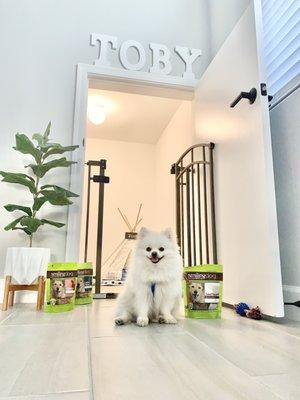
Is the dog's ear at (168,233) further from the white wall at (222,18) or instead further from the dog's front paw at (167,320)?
the white wall at (222,18)

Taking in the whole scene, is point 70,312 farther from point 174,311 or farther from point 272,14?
point 272,14

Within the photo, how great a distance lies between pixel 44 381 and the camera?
0.70m

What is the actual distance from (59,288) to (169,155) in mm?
3044

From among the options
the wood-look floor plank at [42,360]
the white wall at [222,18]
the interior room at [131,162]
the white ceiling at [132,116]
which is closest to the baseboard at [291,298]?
the wood-look floor plank at [42,360]

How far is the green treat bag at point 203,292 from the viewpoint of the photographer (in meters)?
1.55

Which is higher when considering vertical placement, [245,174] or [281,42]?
[281,42]

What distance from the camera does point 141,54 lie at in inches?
104

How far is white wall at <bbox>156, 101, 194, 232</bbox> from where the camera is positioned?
378 centimetres

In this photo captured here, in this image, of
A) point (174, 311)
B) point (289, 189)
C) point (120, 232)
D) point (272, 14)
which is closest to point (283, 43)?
point (272, 14)

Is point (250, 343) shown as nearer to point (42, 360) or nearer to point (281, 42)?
point (42, 360)

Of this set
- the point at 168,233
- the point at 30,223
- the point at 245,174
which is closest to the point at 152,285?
the point at 168,233

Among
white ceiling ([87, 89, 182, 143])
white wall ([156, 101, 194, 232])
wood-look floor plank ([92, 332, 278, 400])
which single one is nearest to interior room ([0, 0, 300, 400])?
wood-look floor plank ([92, 332, 278, 400])

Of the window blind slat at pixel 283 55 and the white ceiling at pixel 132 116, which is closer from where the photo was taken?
the window blind slat at pixel 283 55

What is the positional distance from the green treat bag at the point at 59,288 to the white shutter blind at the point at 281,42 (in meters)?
1.61
